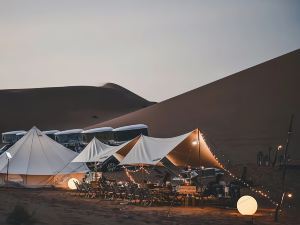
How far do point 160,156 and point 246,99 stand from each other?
1413 inches

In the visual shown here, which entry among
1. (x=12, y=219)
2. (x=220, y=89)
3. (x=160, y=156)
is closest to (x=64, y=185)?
(x=160, y=156)

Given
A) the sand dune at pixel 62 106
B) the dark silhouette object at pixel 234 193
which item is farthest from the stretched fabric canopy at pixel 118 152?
the sand dune at pixel 62 106

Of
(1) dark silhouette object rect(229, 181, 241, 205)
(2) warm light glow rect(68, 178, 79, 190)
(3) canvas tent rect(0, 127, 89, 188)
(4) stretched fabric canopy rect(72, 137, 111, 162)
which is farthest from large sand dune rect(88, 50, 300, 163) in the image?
(1) dark silhouette object rect(229, 181, 241, 205)

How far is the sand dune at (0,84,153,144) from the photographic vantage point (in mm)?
85713

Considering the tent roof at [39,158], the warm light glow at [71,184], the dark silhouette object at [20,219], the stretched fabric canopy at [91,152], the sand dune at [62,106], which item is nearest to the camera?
the dark silhouette object at [20,219]

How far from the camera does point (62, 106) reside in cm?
9775

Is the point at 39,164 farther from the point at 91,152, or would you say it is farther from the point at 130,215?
the point at 130,215

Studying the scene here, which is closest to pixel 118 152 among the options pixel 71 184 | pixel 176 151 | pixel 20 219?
pixel 176 151

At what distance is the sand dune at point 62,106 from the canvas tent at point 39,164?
54.0 meters

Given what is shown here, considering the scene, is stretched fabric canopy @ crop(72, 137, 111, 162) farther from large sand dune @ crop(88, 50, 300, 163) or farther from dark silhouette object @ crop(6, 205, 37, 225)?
large sand dune @ crop(88, 50, 300, 163)

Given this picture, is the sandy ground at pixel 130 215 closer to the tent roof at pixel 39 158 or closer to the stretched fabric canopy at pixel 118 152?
the stretched fabric canopy at pixel 118 152

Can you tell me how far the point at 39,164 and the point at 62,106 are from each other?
74.0m

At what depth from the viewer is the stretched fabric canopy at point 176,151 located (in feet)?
57.5

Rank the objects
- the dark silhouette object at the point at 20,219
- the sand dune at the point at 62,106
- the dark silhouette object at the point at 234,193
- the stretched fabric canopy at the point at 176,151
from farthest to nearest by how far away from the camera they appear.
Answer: the sand dune at the point at 62,106 → the stretched fabric canopy at the point at 176,151 → the dark silhouette object at the point at 234,193 → the dark silhouette object at the point at 20,219
